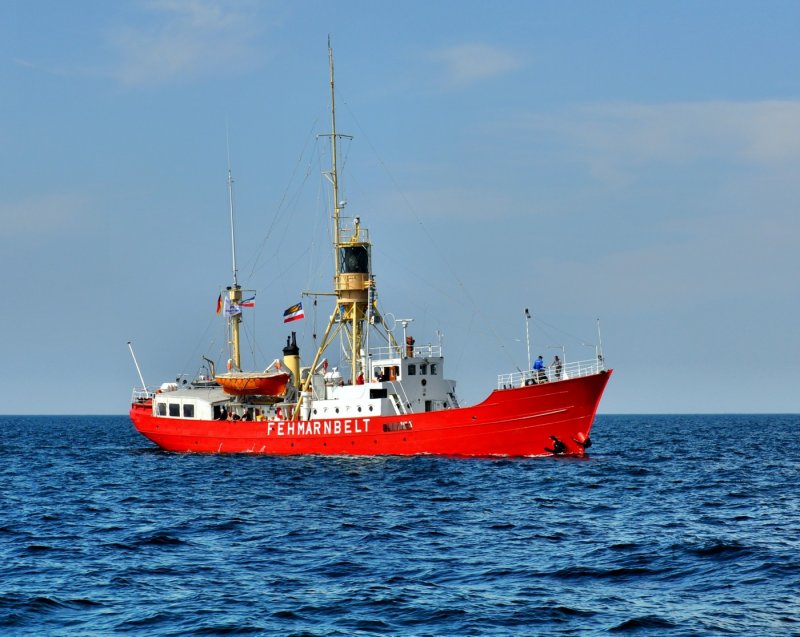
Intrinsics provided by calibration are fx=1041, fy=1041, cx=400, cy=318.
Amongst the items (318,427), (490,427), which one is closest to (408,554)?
(490,427)

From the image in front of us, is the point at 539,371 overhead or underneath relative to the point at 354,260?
underneath

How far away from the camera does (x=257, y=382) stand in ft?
187

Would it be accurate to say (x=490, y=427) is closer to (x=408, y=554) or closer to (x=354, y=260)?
(x=354, y=260)

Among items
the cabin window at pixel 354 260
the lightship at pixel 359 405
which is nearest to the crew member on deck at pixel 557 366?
the lightship at pixel 359 405

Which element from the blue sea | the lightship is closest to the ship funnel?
the lightship

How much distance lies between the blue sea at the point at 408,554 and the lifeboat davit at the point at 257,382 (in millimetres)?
12703

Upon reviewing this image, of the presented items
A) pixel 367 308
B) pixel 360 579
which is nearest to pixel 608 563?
pixel 360 579

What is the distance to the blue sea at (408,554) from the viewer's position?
62.8 feet

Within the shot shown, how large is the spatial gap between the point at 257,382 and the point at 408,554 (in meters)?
33.1

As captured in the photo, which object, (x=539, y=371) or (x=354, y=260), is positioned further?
(x=354, y=260)

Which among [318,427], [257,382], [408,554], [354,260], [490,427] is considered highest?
[354,260]

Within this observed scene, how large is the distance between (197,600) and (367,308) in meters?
35.3

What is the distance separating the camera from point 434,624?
1867 centimetres

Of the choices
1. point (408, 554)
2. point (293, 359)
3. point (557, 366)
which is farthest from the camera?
point (293, 359)
